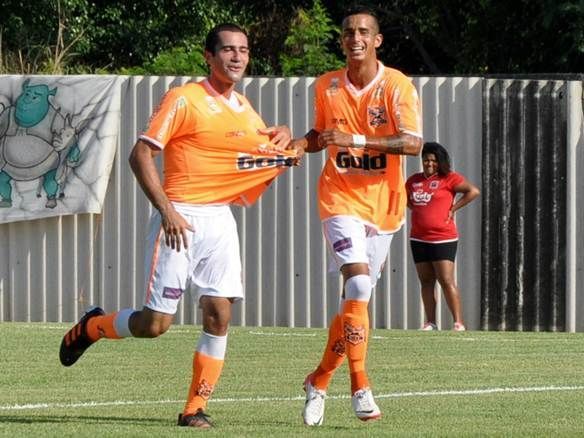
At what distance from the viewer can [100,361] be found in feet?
44.4

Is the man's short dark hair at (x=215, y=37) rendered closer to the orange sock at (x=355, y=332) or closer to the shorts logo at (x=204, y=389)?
the orange sock at (x=355, y=332)

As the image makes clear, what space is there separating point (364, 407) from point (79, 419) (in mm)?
1527

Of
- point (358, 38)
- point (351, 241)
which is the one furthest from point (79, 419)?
point (358, 38)

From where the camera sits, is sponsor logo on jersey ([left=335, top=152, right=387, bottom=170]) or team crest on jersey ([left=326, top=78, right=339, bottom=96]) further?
team crest on jersey ([left=326, top=78, right=339, bottom=96])

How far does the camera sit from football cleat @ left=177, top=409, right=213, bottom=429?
9148 millimetres

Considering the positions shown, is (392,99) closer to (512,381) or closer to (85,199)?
(512,381)

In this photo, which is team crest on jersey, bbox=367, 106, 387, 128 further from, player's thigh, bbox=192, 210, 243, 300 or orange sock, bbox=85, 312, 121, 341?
orange sock, bbox=85, 312, 121, 341

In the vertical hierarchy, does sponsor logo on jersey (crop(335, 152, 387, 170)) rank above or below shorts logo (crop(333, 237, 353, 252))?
above

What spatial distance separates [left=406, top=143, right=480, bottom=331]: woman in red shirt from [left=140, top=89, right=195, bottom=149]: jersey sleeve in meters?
9.61

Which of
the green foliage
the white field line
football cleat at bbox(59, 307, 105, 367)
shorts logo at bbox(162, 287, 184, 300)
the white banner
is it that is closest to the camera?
shorts logo at bbox(162, 287, 184, 300)

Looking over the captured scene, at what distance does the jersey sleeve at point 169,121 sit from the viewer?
916 cm

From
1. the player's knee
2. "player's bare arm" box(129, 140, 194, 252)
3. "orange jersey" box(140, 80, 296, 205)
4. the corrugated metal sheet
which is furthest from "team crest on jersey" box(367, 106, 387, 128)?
the corrugated metal sheet

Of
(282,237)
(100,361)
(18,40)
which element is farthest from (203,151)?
(18,40)

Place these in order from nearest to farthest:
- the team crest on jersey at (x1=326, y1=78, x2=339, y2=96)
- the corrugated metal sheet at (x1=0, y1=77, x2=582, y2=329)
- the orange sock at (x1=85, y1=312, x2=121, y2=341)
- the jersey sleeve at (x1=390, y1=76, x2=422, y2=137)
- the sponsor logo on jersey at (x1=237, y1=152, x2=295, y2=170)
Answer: the sponsor logo on jersey at (x1=237, y1=152, x2=295, y2=170) → the jersey sleeve at (x1=390, y1=76, x2=422, y2=137) → the orange sock at (x1=85, y1=312, x2=121, y2=341) → the team crest on jersey at (x1=326, y1=78, x2=339, y2=96) → the corrugated metal sheet at (x1=0, y1=77, x2=582, y2=329)
